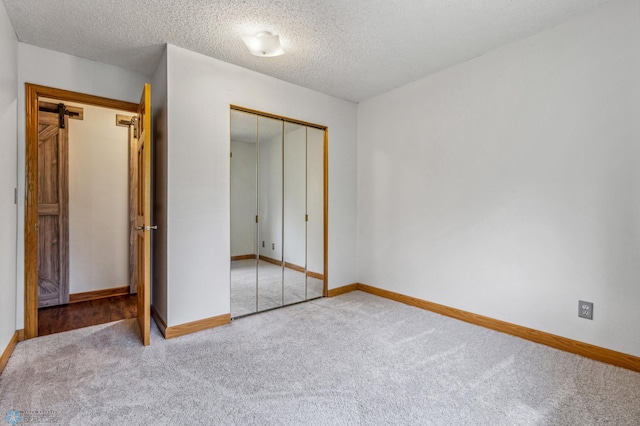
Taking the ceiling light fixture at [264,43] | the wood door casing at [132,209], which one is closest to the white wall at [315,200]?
the ceiling light fixture at [264,43]

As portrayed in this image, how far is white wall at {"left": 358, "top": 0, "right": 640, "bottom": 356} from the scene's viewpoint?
2180 millimetres

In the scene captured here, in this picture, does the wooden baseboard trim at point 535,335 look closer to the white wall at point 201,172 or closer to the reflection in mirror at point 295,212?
the reflection in mirror at point 295,212

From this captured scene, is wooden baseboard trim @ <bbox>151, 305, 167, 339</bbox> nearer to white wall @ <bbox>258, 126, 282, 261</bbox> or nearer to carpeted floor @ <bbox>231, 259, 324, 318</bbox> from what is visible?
carpeted floor @ <bbox>231, 259, 324, 318</bbox>

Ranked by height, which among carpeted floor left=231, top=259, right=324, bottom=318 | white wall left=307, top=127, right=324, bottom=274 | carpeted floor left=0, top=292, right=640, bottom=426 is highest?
white wall left=307, top=127, right=324, bottom=274

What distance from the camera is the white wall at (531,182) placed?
2.18 m

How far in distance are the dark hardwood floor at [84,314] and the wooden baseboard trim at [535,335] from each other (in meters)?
2.96

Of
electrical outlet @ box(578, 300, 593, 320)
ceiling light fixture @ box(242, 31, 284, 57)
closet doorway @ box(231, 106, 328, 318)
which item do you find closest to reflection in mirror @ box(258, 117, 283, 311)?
closet doorway @ box(231, 106, 328, 318)

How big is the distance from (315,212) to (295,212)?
0.95 feet

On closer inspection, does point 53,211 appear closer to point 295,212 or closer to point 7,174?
point 7,174

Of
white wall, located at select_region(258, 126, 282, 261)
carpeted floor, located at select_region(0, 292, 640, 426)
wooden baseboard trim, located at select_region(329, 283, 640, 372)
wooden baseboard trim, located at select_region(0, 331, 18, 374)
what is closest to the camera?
carpeted floor, located at select_region(0, 292, 640, 426)

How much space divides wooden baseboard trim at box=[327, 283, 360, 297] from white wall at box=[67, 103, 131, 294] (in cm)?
262

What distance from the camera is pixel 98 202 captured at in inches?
153

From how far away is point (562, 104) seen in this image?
7.97ft

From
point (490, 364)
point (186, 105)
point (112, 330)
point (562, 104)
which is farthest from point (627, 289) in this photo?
point (112, 330)
